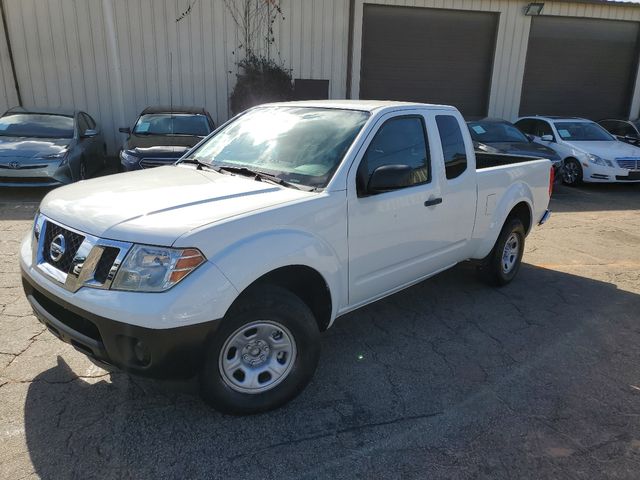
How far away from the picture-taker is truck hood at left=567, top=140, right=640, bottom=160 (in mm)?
11219

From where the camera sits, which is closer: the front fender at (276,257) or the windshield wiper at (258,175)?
the front fender at (276,257)

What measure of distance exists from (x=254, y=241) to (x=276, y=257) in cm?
16

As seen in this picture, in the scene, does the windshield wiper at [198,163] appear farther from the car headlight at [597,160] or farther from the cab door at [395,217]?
the car headlight at [597,160]

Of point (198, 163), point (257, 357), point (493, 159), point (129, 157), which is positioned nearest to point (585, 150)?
point (493, 159)

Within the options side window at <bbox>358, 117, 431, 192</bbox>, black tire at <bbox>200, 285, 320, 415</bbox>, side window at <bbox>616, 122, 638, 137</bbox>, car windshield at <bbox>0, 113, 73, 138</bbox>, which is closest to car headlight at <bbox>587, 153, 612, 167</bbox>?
side window at <bbox>616, 122, 638, 137</bbox>

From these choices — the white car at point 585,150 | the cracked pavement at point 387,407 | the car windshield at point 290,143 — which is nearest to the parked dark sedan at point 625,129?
the white car at point 585,150

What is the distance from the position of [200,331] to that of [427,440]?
1.42 metres

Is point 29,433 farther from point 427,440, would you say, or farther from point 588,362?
point 588,362

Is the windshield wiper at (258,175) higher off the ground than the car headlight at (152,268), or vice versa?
the windshield wiper at (258,175)

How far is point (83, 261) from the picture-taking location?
8.50 ft

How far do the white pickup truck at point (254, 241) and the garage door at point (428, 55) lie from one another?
1116 cm

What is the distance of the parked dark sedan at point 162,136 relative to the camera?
25.8 feet

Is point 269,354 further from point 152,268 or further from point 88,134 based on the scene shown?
point 88,134

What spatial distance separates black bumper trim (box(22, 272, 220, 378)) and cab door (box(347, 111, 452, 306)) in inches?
47.7
